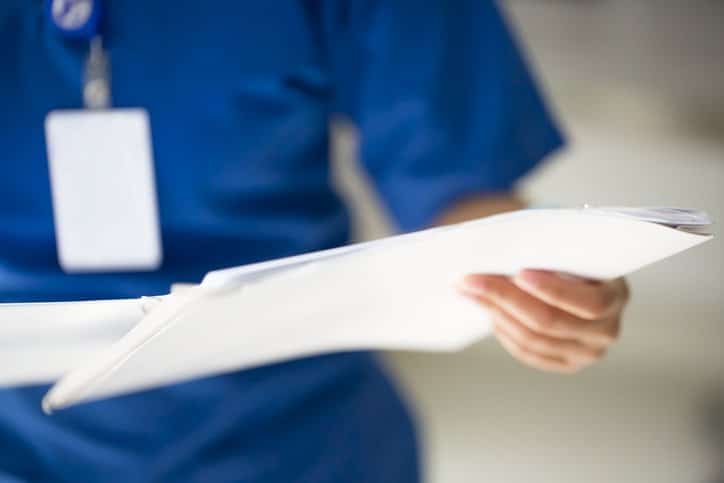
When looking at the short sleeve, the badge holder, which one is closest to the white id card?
the badge holder

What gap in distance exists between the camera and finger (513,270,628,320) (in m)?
0.37

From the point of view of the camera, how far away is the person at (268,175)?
47cm

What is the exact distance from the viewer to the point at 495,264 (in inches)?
14.1

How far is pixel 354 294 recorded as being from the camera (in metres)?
0.37

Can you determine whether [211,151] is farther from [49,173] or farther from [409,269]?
[409,269]

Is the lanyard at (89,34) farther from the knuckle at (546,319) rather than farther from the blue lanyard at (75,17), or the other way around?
the knuckle at (546,319)

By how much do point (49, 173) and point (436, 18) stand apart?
26 centimetres

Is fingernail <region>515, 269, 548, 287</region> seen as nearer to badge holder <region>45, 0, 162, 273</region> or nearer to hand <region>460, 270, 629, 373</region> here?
hand <region>460, 270, 629, 373</region>

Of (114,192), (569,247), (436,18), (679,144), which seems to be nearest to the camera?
(569,247)

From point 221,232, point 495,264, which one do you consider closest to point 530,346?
point 495,264

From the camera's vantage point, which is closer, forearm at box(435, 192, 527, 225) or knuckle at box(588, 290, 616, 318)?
knuckle at box(588, 290, 616, 318)

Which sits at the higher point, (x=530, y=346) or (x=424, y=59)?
(x=424, y=59)

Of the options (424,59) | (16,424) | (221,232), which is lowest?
(16,424)

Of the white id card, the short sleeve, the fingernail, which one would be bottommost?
the fingernail
